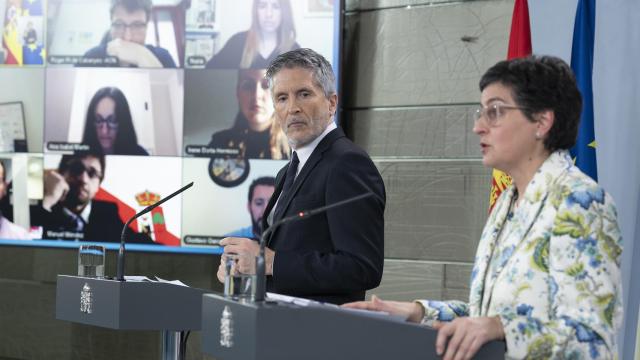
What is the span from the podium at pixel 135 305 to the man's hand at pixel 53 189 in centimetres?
205

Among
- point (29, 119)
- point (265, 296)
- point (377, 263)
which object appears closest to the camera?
point (265, 296)

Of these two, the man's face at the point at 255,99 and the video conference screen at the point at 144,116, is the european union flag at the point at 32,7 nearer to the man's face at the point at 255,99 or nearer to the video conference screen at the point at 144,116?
the video conference screen at the point at 144,116

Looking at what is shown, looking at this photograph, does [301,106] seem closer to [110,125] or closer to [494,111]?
[494,111]

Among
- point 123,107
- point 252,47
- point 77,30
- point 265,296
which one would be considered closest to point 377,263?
point 265,296

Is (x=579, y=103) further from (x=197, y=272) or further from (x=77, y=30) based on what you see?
(x=77, y=30)

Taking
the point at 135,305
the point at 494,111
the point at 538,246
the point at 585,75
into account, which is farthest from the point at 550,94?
the point at 585,75

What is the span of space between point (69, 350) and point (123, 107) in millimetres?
1411

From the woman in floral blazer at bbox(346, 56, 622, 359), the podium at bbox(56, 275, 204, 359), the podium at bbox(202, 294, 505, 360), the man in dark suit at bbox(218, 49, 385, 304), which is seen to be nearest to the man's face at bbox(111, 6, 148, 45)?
the man in dark suit at bbox(218, 49, 385, 304)

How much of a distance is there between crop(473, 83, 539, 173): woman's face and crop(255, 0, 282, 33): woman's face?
2716 mm

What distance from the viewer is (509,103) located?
6.02ft

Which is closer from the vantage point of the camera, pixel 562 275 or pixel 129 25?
pixel 562 275

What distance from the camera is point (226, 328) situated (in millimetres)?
1748

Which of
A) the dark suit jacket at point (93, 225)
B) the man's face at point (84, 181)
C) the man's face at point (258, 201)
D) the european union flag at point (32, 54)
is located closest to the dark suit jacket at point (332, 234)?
the man's face at point (258, 201)

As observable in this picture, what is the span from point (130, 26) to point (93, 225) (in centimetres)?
105
